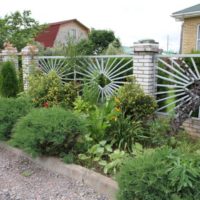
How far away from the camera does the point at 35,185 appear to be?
2.76 metres

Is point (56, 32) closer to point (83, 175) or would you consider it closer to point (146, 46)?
point (146, 46)

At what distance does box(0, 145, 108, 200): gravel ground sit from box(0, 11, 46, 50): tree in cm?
1157

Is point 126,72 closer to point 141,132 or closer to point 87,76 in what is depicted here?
point 87,76

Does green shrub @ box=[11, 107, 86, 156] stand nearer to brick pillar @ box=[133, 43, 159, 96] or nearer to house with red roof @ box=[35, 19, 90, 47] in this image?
brick pillar @ box=[133, 43, 159, 96]

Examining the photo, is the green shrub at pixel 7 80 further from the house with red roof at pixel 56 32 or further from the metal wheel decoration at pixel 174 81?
the house with red roof at pixel 56 32

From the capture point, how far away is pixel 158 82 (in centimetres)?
446

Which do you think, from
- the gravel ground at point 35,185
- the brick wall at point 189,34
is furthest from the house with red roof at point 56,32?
the gravel ground at point 35,185

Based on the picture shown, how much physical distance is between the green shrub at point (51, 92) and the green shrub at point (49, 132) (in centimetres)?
166

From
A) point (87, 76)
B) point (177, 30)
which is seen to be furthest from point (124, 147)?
point (177, 30)

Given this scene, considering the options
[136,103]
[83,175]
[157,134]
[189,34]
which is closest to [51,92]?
[136,103]

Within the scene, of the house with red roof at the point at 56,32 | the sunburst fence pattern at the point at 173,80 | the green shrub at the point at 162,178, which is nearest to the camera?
the green shrub at the point at 162,178

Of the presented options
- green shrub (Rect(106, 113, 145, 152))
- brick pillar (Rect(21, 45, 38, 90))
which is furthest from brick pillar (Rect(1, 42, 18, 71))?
green shrub (Rect(106, 113, 145, 152))

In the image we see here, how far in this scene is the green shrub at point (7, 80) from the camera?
242 inches

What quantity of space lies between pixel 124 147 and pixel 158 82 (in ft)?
5.45
